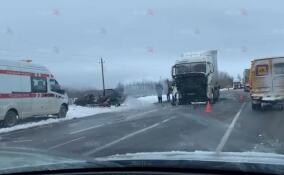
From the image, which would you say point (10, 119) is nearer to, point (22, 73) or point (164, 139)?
point (22, 73)

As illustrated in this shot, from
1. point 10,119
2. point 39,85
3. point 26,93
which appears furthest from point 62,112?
point 10,119

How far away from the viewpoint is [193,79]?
122ft

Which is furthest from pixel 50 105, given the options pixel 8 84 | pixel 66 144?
pixel 66 144

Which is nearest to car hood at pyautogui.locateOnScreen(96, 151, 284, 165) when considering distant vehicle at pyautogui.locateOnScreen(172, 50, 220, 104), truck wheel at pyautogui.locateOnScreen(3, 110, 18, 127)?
truck wheel at pyautogui.locateOnScreen(3, 110, 18, 127)

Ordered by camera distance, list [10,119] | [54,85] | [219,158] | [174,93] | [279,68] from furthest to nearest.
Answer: [174,93] < [279,68] < [54,85] < [10,119] < [219,158]

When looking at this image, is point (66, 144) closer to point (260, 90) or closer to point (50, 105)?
point (50, 105)

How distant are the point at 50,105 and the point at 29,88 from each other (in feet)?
7.69

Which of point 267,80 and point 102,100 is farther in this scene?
point 102,100

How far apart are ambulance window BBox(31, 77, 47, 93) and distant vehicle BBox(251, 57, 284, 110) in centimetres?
979

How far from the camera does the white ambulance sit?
23.0m

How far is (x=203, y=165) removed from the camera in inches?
118

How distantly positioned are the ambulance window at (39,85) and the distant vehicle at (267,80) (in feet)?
32.1

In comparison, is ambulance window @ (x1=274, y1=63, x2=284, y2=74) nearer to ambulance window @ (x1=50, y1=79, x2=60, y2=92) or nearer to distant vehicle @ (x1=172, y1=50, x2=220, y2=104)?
distant vehicle @ (x1=172, y1=50, x2=220, y2=104)

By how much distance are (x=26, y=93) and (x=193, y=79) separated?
48.1 feet
